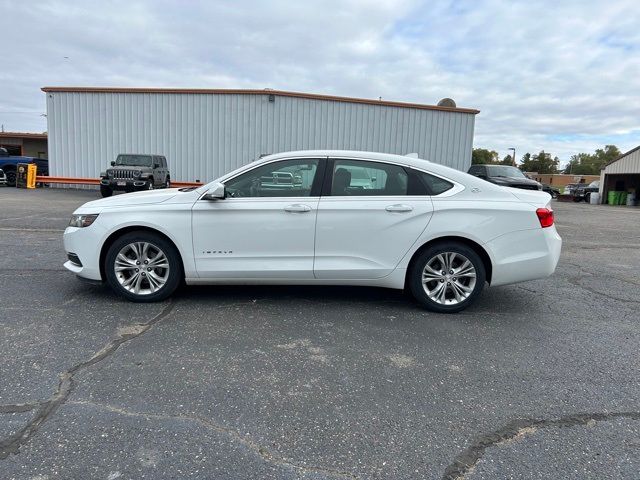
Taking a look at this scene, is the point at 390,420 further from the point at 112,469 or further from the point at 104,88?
the point at 104,88

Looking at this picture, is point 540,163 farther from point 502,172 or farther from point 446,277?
point 446,277

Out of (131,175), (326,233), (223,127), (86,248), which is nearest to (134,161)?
(131,175)

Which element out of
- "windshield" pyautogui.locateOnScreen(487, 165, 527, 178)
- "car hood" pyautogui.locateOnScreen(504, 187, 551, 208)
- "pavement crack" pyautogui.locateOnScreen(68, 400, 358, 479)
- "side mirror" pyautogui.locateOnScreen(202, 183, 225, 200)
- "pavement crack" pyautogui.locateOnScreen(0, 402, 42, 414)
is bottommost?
"pavement crack" pyautogui.locateOnScreen(68, 400, 358, 479)

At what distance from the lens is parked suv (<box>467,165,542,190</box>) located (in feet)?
59.7

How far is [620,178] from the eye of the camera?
123 ft

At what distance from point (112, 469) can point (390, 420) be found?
1.56 metres

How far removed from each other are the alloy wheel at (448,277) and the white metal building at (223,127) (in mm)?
19039

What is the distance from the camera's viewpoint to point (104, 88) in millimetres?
23094

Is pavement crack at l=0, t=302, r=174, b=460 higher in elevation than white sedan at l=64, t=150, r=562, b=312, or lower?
lower

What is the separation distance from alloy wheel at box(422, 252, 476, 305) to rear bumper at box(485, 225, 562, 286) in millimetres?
270

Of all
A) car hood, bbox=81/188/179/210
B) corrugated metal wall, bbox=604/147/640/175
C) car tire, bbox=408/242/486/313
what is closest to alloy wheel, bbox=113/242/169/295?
car hood, bbox=81/188/179/210

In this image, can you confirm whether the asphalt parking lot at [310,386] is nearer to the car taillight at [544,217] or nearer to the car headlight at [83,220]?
the car headlight at [83,220]

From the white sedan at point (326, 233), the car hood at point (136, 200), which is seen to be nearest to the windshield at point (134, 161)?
the car hood at point (136, 200)

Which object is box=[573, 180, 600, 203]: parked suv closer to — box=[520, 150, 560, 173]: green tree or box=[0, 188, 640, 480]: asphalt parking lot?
box=[0, 188, 640, 480]: asphalt parking lot
